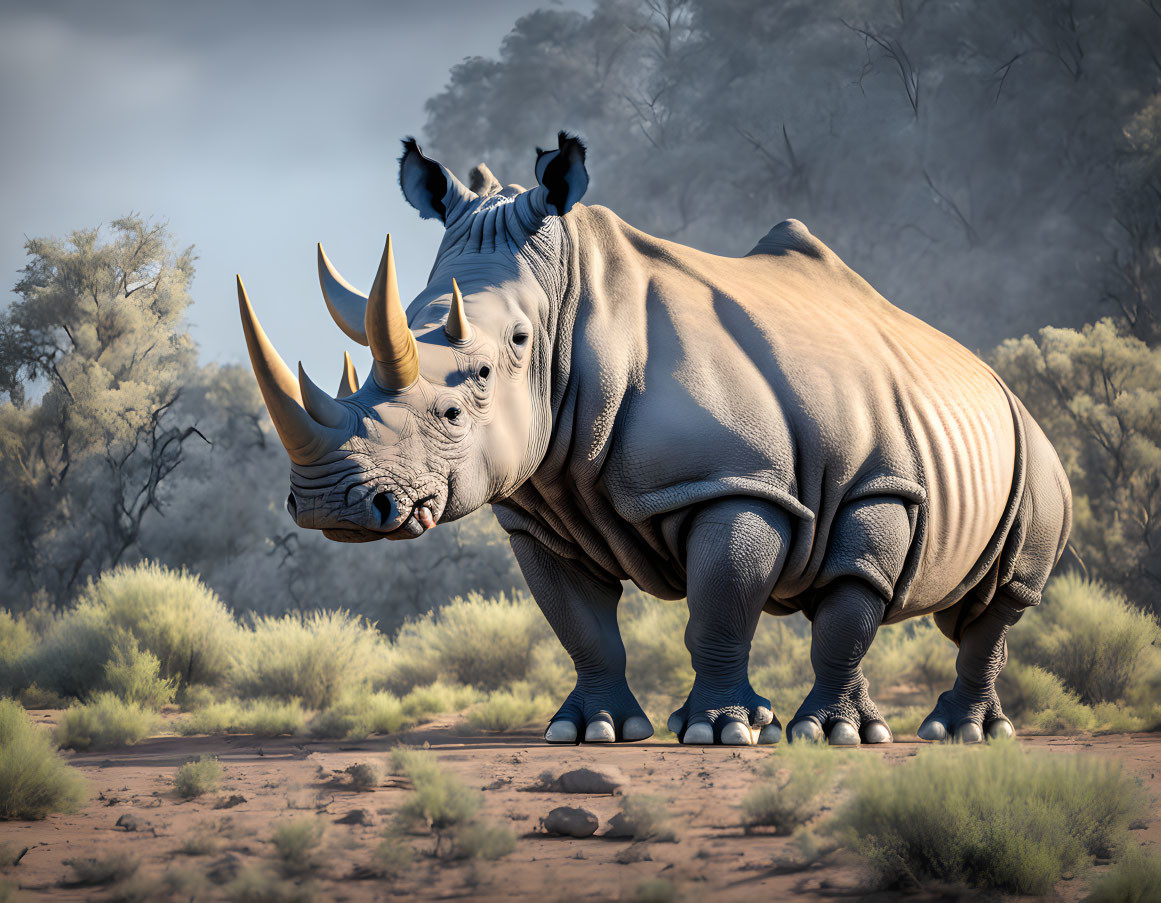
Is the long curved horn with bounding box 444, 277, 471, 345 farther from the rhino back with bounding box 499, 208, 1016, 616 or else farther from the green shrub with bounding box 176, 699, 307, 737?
the green shrub with bounding box 176, 699, 307, 737

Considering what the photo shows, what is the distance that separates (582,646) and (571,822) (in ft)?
6.21

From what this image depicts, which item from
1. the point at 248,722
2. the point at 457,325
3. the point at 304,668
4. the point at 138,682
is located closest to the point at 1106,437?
the point at 304,668

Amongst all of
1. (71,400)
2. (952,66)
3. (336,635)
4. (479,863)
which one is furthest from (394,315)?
(952,66)

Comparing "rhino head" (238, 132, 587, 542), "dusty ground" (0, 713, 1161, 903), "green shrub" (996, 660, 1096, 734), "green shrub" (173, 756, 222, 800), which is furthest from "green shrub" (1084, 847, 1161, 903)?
"green shrub" (996, 660, 1096, 734)

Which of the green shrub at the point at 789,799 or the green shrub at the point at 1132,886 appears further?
the green shrub at the point at 789,799

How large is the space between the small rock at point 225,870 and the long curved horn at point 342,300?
2318mm

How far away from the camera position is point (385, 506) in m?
3.60

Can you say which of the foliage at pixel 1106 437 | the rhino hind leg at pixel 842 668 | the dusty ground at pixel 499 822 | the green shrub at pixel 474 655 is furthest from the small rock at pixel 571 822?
the foliage at pixel 1106 437

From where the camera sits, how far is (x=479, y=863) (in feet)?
9.30

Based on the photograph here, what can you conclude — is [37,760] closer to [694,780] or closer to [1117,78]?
[694,780]

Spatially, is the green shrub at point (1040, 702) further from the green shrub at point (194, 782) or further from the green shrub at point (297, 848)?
the green shrub at point (297, 848)

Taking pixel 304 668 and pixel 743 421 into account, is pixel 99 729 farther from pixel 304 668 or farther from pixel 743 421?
pixel 743 421

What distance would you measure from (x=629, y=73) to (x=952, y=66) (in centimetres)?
898

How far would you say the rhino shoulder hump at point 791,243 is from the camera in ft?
19.5
